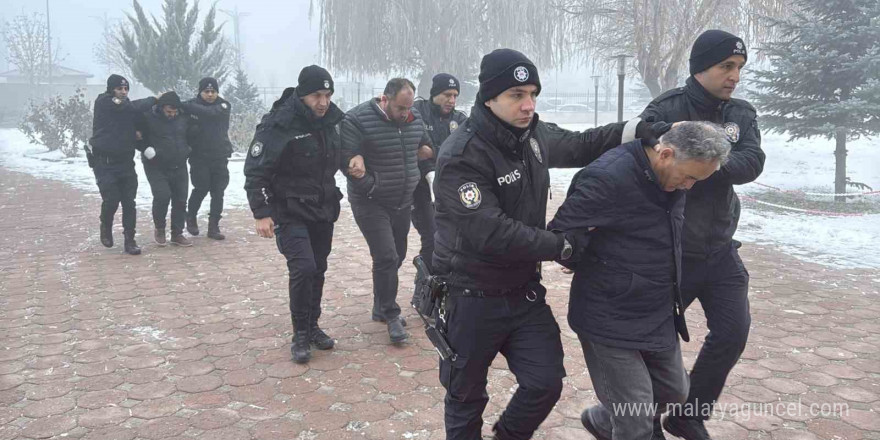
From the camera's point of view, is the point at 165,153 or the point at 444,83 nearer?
the point at 444,83

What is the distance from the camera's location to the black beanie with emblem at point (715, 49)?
3.17m

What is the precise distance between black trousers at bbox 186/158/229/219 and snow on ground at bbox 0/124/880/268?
3002mm

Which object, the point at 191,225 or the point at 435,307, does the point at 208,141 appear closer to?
the point at 191,225

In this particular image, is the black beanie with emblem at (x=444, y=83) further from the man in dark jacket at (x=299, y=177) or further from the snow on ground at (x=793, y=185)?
the snow on ground at (x=793, y=185)

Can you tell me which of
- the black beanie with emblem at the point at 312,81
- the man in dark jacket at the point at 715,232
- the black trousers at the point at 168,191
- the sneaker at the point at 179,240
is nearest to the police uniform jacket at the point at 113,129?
the black trousers at the point at 168,191

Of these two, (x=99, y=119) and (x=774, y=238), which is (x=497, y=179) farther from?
(x=774, y=238)

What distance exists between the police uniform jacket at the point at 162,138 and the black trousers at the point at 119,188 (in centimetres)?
26

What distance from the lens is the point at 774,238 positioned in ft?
29.7

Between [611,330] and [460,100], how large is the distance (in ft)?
93.6

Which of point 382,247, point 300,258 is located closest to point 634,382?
point 300,258

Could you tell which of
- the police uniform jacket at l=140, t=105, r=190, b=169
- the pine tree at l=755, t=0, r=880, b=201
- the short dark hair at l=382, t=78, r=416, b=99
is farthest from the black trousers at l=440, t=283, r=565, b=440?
the pine tree at l=755, t=0, r=880, b=201

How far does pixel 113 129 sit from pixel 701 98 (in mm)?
6677

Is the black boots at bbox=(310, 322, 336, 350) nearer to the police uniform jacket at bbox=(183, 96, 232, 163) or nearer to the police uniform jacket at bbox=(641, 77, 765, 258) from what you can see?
the police uniform jacket at bbox=(641, 77, 765, 258)

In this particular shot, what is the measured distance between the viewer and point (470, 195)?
101 inches
